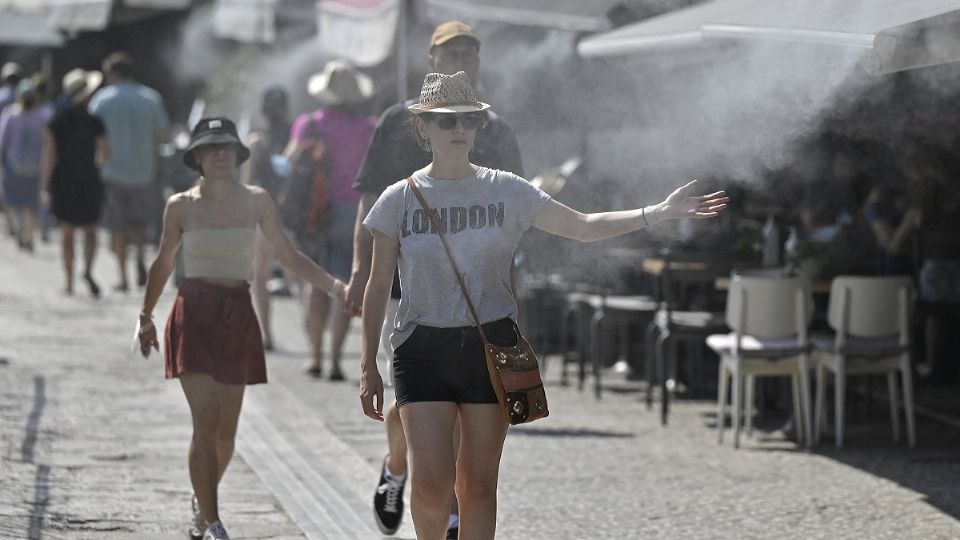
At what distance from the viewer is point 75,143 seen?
17.4 metres

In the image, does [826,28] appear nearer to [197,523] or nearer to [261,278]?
[197,523]

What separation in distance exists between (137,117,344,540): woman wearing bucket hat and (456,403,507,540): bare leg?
→ 1597mm

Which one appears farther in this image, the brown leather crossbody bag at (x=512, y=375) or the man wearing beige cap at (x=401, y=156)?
the man wearing beige cap at (x=401, y=156)

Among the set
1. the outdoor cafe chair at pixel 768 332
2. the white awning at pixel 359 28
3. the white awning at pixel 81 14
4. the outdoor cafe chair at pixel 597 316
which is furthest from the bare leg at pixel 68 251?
the outdoor cafe chair at pixel 768 332

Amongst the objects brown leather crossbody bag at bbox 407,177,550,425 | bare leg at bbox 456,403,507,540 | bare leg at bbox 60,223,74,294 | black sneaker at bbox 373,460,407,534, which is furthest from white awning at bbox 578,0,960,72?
bare leg at bbox 60,223,74,294

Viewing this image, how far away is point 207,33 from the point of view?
28500 millimetres

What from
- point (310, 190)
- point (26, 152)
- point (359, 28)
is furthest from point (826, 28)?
point (26, 152)

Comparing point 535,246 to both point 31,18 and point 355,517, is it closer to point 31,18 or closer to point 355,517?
point 355,517

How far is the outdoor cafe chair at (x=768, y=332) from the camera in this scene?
9.98m

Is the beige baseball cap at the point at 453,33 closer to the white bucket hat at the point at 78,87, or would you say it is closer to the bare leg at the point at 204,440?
the bare leg at the point at 204,440

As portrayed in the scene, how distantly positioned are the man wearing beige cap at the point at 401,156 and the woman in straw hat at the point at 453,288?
4.68ft

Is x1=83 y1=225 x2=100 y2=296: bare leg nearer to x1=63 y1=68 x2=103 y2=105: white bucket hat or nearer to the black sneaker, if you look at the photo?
x1=63 y1=68 x2=103 y2=105: white bucket hat

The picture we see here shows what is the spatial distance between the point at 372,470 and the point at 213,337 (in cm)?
213

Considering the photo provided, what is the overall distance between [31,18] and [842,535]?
27148 millimetres
